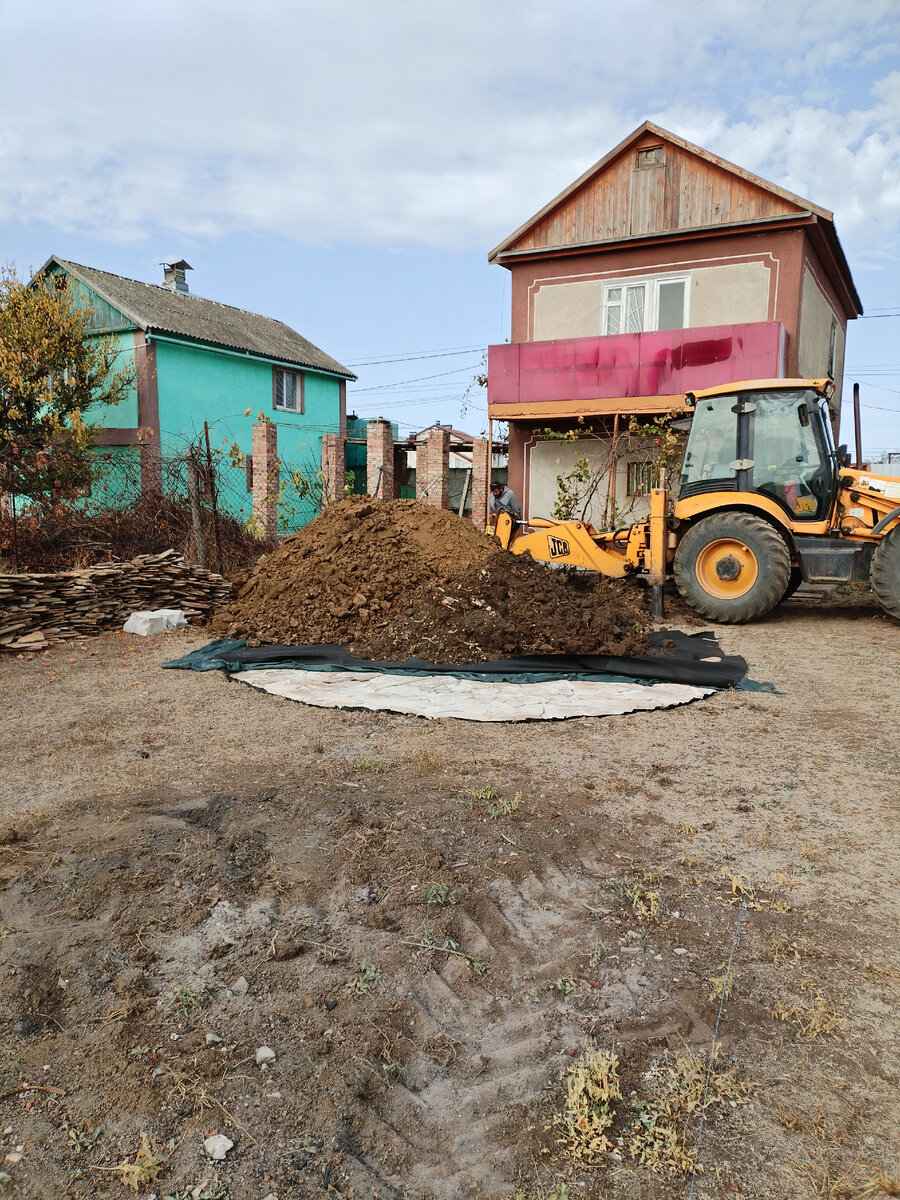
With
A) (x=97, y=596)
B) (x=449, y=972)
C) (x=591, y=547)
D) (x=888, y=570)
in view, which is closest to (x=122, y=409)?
(x=97, y=596)

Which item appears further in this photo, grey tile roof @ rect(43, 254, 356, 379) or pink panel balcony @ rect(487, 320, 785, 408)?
grey tile roof @ rect(43, 254, 356, 379)

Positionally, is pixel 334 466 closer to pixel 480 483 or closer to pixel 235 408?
pixel 480 483

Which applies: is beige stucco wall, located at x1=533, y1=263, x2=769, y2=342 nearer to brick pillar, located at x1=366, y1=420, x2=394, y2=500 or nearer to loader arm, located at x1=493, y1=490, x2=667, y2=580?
brick pillar, located at x1=366, y1=420, x2=394, y2=500

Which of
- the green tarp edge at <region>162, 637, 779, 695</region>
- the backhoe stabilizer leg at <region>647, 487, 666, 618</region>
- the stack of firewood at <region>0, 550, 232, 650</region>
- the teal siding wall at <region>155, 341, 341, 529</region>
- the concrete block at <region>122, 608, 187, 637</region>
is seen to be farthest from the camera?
the teal siding wall at <region>155, 341, 341, 529</region>

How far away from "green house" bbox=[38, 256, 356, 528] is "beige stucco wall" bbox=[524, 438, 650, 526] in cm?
547

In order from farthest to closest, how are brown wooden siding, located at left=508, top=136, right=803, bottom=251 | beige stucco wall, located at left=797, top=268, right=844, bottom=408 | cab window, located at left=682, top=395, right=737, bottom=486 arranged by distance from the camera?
beige stucco wall, located at left=797, top=268, right=844, bottom=408
brown wooden siding, located at left=508, top=136, right=803, bottom=251
cab window, located at left=682, top=395, right=737, bottom=486

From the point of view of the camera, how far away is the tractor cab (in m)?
9.03

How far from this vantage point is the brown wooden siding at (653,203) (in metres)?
14.9

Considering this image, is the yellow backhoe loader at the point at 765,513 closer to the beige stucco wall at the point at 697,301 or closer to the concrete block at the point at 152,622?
the concrete block at the point at 152,622

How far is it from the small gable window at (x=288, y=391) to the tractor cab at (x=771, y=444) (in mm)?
15908

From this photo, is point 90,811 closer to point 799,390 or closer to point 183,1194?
point 183,1194

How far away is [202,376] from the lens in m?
20.7

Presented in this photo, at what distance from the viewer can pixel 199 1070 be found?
2.36 meters

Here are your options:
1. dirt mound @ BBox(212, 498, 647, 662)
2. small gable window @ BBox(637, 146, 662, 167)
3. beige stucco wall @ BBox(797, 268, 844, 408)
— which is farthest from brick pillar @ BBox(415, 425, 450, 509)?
dirt mound @ BBox(212, 498, 647, 662)
